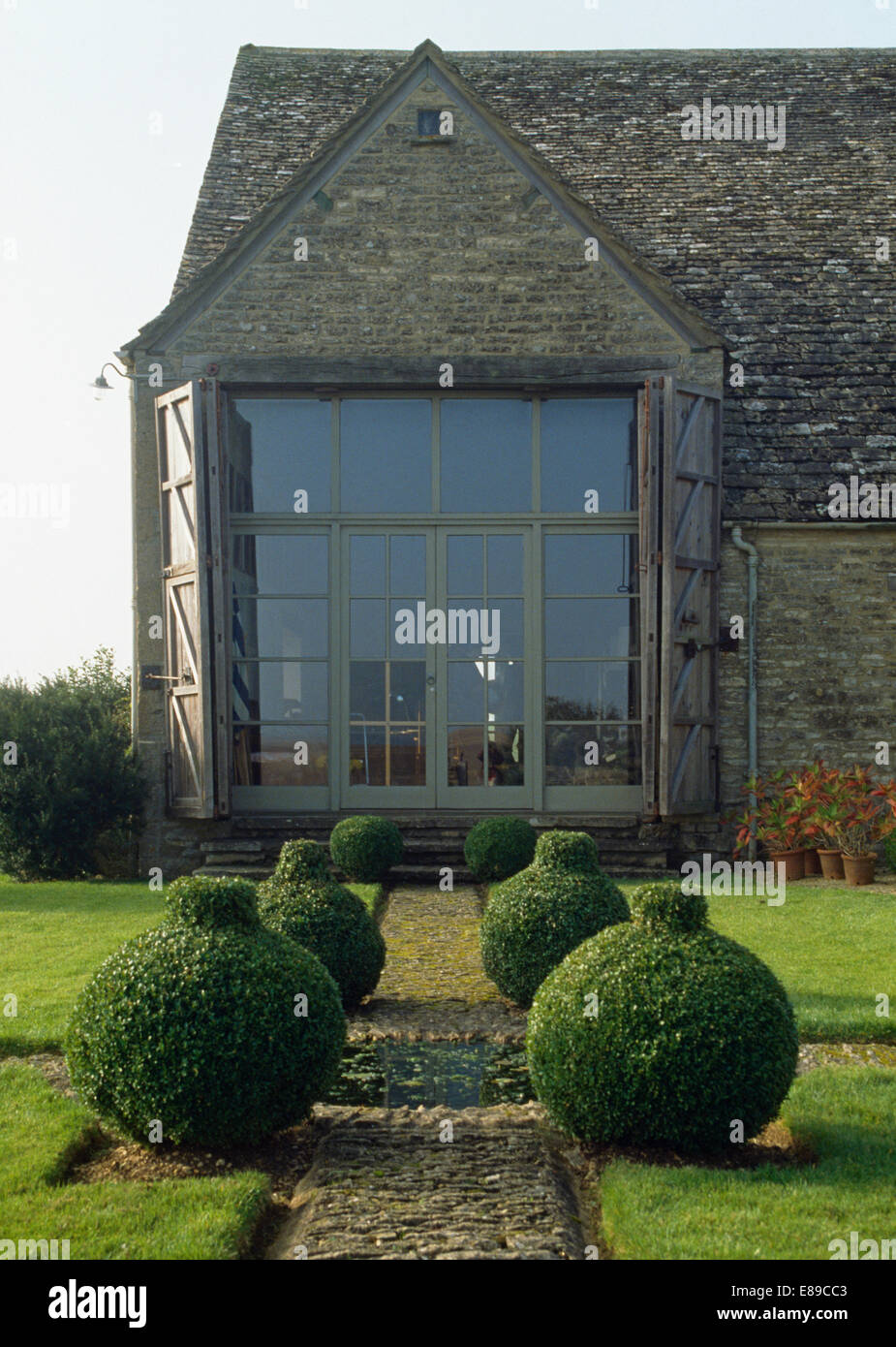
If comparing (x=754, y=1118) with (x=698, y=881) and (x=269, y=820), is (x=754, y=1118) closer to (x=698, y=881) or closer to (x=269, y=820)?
(x=698, y=881)

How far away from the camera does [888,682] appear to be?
41.1 feet

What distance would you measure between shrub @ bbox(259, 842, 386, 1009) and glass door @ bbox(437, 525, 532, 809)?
5.35 meters

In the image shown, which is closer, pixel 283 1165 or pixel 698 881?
pixel 283 1165

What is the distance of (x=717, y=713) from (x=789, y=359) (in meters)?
4.06

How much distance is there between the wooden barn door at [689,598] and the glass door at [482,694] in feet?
4.66

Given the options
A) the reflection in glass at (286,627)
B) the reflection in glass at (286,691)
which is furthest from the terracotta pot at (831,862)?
the reflection in glass at (286,627)

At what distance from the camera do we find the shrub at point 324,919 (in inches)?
263

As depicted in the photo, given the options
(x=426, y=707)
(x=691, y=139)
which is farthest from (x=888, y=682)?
(x=691, y=139)

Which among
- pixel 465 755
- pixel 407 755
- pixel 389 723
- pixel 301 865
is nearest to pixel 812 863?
pixel 465 755

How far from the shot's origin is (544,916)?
22.8 ft

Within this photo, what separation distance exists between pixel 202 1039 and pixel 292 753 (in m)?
7.99

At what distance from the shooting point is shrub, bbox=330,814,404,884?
11.0 metres

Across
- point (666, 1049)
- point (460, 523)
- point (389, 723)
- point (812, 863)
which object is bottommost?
point (812, 863)

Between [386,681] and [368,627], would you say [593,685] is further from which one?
[368,627]
